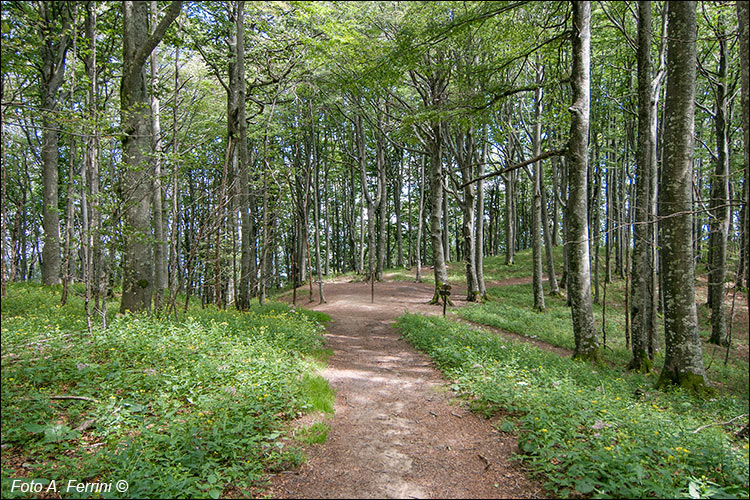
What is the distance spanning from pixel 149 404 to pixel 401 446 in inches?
115

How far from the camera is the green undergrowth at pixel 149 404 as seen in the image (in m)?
3.20

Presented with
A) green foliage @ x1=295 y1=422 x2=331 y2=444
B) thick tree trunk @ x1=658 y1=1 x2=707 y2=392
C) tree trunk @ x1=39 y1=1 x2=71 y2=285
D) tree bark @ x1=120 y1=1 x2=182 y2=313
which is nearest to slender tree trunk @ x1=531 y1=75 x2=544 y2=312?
thick tree trunk @ x1=658 y1=1 x2=707 y2=392

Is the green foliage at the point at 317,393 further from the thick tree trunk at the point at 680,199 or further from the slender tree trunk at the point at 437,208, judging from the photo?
the slender tree trunk at the point at 437,208

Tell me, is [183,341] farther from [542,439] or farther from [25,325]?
[542,439]

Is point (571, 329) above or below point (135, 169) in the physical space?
below

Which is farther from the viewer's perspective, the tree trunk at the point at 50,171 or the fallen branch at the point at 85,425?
the tree trunk at the point at 50,171

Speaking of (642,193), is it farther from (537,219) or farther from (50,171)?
(50,171)

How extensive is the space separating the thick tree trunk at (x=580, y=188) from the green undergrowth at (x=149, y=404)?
5.41 metres

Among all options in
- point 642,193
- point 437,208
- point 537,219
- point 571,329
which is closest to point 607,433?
point 642,193

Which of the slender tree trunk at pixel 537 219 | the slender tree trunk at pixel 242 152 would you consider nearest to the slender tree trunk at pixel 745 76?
the slender tree trunk at pixel 242 152

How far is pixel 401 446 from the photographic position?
4.14m

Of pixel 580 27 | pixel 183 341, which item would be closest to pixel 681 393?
pixel 580 27

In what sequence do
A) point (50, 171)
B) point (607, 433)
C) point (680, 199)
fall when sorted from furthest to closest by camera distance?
point (50, 171), point (680, 199), point (607, 433)

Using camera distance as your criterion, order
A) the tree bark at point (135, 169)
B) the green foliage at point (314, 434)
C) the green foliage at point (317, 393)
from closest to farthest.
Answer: the green foliage at point (314, 434), the green foliage at point (317, 393), the tree bark at point (135, 169)
